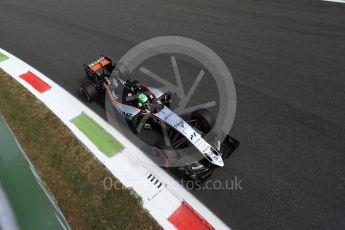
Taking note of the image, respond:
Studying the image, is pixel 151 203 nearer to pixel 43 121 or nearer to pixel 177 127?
pixel 177 127

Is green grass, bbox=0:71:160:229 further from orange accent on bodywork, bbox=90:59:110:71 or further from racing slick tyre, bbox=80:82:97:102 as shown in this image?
→ orange accent on bodywork, bbox=90:59:110:71

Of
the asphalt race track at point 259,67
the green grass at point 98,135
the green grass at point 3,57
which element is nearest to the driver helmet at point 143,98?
the green grass at point 98,135

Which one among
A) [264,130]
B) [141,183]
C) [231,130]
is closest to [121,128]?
[141,183]

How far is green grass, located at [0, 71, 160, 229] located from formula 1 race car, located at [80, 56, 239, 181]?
3.54 ft

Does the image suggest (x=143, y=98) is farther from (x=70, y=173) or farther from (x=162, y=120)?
(x=70, y=173)

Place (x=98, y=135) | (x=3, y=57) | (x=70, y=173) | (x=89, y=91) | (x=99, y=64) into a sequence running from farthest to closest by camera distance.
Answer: (x=3, y=57) < (x=99, y=64) < (x=89, y=91) < (x=98, y=135) < (x=70, y=173)

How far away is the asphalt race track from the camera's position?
5.00 m

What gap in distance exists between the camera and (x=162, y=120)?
5734 mm

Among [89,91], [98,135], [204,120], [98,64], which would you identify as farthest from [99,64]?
[204,120]

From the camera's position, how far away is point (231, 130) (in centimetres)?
622

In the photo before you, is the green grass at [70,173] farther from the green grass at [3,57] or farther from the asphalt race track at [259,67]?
the green grass at [3,57]

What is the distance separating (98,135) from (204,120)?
7.94ft

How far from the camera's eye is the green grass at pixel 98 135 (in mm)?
6000

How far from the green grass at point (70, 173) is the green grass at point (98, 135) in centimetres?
29
